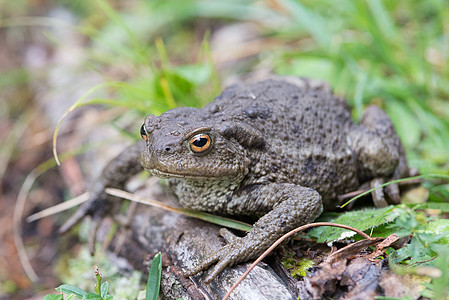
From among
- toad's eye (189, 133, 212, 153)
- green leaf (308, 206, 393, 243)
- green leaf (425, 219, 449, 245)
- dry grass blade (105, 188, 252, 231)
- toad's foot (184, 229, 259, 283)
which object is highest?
toad's eye (189, 133, 212, 153)

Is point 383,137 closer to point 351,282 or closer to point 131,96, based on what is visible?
point 351,282

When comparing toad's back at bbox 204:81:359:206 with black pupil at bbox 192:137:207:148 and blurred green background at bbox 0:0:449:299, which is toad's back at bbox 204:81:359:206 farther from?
blurred green background at bbox 0:0:449:299

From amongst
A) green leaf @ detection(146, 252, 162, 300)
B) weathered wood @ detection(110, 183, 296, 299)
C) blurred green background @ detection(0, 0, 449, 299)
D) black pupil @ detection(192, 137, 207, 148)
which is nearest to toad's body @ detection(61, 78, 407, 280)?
black pupil @ detection(192, 137, 207, 148)

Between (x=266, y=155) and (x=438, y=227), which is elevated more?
(x=266, y=155)

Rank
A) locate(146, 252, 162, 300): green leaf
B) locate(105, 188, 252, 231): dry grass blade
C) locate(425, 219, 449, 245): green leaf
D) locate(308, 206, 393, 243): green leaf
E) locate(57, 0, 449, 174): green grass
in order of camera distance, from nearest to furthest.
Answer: locate(146, 252, 162, 300): green leaf
locate(425, 219, 449, 245): green leaf
locate(308, 206, 393, 243): green leaf
locate(105, 188, 252, 231): dry grass blade
locate(57, 0, 449, 174): green grass

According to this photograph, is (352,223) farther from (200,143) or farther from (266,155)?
(200,143)

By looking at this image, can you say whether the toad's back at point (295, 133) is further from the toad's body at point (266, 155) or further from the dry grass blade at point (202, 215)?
the dry grass blade at point (202, 215)

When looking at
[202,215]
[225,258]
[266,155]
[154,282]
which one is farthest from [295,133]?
[154,282]
